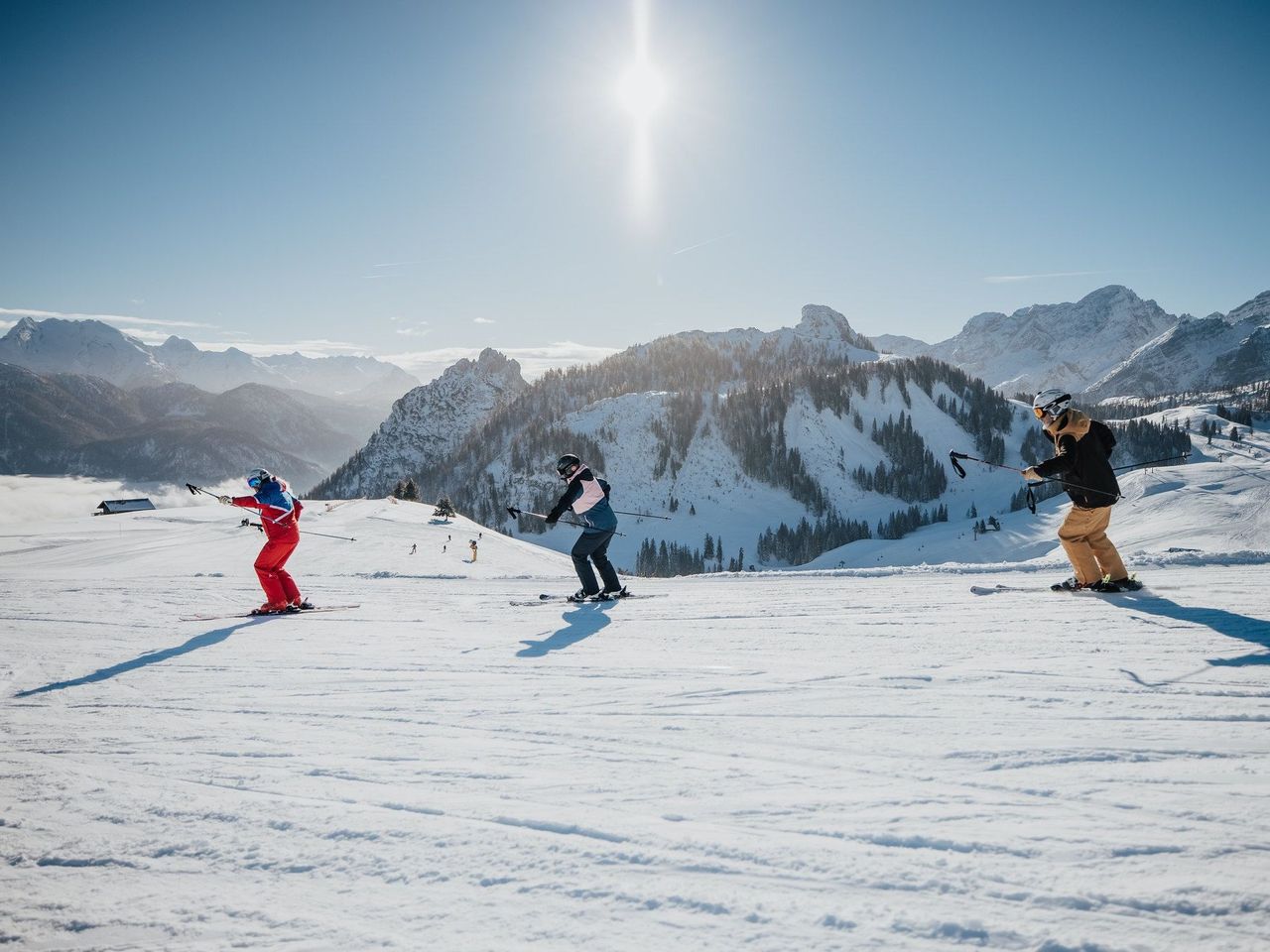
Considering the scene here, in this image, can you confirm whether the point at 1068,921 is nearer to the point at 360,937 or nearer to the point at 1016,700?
the point at 1016,700

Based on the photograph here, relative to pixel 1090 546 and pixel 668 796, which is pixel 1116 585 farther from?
pixel 668 796

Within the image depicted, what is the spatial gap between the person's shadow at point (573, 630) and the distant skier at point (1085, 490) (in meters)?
6.59

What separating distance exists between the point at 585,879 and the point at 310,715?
3.57 meters

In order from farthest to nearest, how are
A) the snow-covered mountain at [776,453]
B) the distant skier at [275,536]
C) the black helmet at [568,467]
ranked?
the snow-covered mountain at [776,453] < the black helmet at [568,467] < the distant skier at [275,536]

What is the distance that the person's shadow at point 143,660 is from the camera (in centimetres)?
640

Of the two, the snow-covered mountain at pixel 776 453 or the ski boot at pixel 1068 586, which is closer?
the ski boot at pixel 1068 586

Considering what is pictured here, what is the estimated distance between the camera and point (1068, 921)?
2463mm

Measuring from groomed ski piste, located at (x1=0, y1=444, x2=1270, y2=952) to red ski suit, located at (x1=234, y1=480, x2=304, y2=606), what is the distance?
2.44 m

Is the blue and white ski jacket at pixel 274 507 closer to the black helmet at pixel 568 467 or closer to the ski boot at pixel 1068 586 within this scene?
the black helmet at pixel 568 467

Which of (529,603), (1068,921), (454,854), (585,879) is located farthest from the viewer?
(529,603)

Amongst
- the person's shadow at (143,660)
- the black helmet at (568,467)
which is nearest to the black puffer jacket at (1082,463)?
the black helmet at (568,467)

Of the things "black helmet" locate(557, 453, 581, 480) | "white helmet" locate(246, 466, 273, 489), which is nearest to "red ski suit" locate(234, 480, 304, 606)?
"white helmet" locate(246, 466, 273, 489)

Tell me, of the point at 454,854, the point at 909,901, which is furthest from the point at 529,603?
the point at 909,901

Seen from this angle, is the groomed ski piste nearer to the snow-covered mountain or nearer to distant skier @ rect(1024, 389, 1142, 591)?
distant skier @ rect(1024, 389, 1142, 591)
